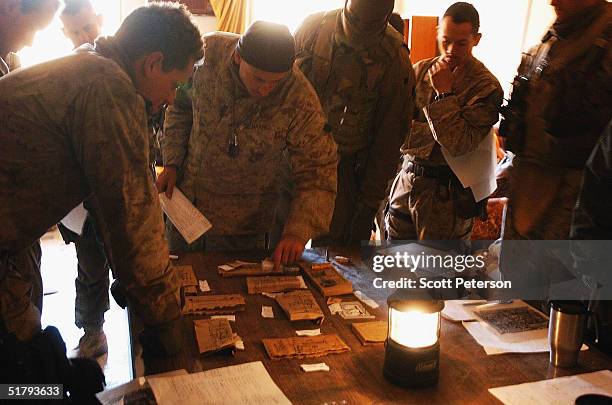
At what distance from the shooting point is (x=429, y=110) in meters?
2.45

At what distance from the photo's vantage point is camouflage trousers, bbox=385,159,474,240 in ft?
8.57

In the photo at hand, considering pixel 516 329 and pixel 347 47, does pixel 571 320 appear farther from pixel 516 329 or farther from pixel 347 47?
pixel 347 47

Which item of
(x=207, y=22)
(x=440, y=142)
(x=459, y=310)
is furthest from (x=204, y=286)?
(x=207, y=22)

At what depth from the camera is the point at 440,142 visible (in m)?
2.45

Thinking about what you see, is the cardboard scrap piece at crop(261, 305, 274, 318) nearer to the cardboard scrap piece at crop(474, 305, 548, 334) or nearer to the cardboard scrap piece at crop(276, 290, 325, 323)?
the cardboard scrap piece at crop(276, 290, 325, 323)

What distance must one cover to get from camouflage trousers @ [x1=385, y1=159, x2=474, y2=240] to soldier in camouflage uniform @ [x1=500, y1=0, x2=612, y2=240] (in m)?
0.31

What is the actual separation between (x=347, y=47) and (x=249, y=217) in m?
0.78

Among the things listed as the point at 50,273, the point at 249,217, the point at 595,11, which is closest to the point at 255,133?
the point at 249,217

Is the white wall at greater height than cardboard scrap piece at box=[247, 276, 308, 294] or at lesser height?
greater

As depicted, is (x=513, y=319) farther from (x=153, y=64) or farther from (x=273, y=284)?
(x=153, y=64)

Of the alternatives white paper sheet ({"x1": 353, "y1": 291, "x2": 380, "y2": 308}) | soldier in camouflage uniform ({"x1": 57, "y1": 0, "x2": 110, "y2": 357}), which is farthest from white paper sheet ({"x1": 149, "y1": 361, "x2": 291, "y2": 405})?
soldier in camouflage uniform ({"x1": 57, "y1": 0, "x2": 110, "y2": 357})

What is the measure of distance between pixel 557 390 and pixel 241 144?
4.11 feet

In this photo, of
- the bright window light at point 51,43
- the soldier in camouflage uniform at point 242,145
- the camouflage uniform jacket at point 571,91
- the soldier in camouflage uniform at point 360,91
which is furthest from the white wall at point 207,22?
the camouflage uniform jacket at point 571,91

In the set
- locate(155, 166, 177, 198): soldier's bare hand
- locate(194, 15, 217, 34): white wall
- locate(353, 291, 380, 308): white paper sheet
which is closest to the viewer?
locate(353, 291, 380, 308): white paper sheet
